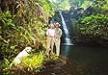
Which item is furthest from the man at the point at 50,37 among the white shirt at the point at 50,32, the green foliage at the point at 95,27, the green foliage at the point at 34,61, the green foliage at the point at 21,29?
the green foliage at the point at 95,27

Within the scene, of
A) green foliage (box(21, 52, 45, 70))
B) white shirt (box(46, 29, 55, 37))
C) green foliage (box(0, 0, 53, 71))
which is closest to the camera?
green foliage (box(21, 52, 45, 70))

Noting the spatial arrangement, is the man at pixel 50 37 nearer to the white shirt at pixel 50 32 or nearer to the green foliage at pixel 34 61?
the white shirt at pixel 50 32

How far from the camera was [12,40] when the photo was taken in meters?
13.8

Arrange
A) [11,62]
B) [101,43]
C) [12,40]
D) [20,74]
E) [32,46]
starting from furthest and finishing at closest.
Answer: [101,43] → [32,46] → [12,40] → [11,62] → [20,74]

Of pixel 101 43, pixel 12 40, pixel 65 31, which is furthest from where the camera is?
pixel 65 31

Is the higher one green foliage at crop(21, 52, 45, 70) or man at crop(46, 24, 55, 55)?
man at crop(46, 24, 55, 55)

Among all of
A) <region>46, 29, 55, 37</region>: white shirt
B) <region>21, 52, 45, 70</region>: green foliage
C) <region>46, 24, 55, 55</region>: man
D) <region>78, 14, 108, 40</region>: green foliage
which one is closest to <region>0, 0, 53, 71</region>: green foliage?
<region>46, 24, 55, 55</region>: man

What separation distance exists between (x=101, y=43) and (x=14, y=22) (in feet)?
54.5

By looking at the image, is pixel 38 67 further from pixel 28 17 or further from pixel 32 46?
pixel 28 17

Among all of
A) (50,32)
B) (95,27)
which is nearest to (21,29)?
(50,32)

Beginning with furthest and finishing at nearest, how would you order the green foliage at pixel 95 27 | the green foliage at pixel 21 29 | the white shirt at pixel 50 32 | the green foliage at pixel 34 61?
the green foliage at pixel 95 27 < the white shirt at pixel 50 32 < the green foliage at pixel 21 29 < the green foliage at pixel 34 61

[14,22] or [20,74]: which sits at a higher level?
[14,22]

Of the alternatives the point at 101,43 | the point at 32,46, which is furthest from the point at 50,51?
the point at 101,43

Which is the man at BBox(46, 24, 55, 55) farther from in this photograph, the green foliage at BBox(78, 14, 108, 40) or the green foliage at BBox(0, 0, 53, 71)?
the green foliage at BBox(78, 14, 108, 40)
